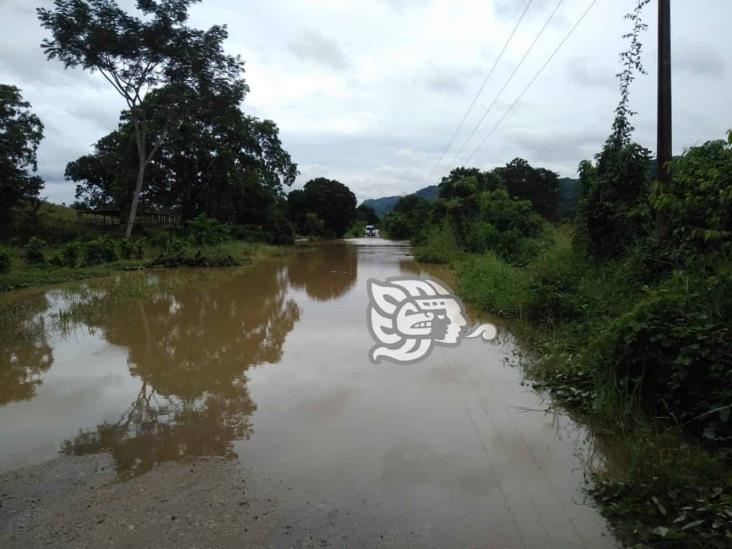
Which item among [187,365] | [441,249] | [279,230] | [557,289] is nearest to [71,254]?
[187,365]

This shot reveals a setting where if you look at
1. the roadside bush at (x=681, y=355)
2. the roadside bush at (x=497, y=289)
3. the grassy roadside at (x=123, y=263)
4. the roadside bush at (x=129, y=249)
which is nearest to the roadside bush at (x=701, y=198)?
the roadside bush at (x=681, y=355)

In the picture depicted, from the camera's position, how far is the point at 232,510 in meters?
3.01

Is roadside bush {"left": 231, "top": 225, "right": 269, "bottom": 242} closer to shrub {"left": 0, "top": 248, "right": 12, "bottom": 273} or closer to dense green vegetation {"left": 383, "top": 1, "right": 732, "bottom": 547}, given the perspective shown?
shrub {"left": 0, "top": 248, "right": 12, "bottom": 273}

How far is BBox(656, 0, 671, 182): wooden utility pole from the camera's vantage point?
6648 millimetres

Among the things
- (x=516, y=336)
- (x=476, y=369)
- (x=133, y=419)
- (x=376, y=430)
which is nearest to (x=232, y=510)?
(x=376, y=430)

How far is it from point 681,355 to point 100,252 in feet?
60.4

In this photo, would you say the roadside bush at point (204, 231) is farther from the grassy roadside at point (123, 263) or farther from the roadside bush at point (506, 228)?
the roadside bush at point (506, 228)

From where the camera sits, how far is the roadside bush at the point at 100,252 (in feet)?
57.3

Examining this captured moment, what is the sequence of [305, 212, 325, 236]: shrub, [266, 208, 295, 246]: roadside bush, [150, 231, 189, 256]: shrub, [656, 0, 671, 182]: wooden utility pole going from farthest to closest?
[305, 212, 325, 236]: shrub < [266, 208, 295, 246]: roadside bush < [150, 231, 189, 256]: shrub < [656, 0, 671, 182]: wooden utility pole

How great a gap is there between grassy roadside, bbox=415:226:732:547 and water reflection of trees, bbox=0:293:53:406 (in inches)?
212

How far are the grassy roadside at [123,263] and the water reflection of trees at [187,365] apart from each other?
144 inches

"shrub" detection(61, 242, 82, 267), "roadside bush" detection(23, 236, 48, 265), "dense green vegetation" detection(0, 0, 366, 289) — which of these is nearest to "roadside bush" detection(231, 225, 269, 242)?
"dense green vegetation" detection(0, 0, 366, 289)

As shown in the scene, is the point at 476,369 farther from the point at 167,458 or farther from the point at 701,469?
the point at 167,458

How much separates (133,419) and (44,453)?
2.54ft
